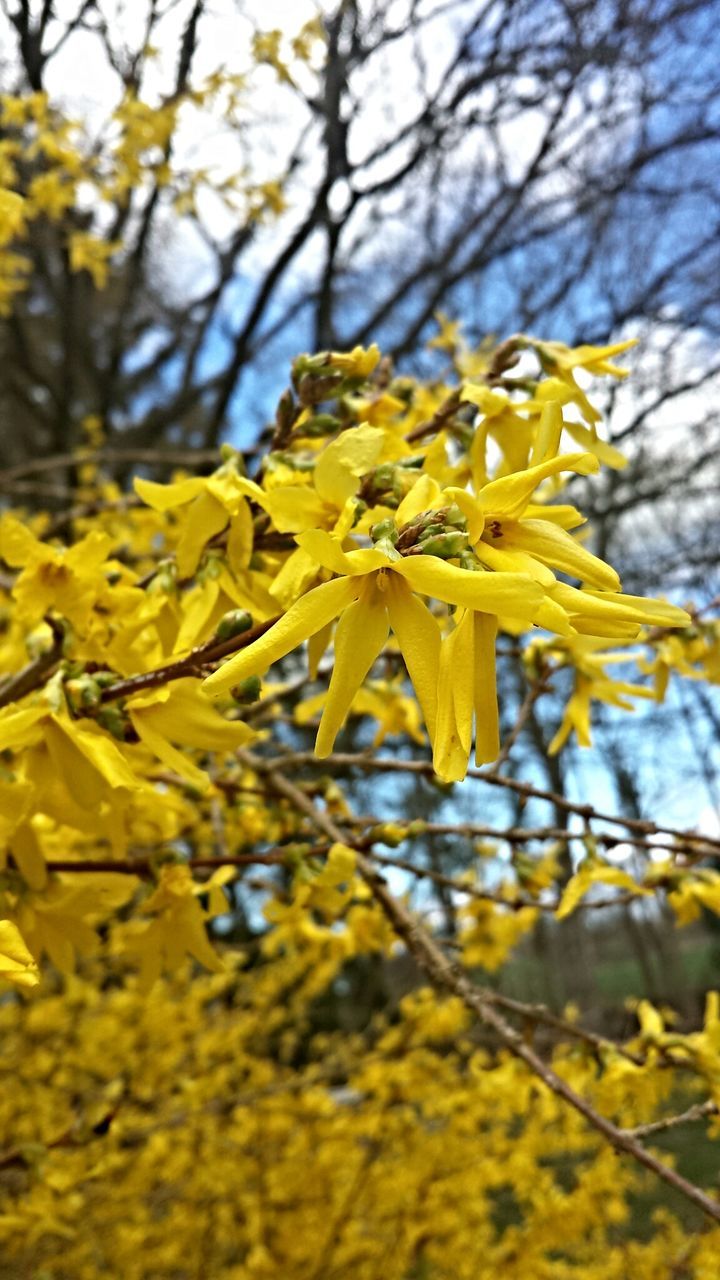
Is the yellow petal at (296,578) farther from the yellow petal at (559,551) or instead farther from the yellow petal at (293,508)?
the yellow petal at (559,551)

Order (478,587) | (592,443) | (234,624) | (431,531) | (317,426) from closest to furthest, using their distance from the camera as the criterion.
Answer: (478,587) < (431,531) < (234,624) < (317,426) < (592,443)

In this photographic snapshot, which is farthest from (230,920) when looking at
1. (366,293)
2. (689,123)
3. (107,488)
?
(689,123)

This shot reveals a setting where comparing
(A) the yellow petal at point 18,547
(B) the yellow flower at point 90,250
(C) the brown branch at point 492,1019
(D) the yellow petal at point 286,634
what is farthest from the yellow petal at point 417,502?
(B) the yellow flower at point 90,250

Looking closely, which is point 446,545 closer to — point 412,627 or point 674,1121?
point 412,627

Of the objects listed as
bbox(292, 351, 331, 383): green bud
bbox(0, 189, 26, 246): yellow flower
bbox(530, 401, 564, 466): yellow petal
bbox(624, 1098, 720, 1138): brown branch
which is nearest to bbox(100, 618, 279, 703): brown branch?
bbox(530, 401, 564, 466): yellow petal

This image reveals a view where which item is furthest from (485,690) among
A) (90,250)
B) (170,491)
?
(90,250)

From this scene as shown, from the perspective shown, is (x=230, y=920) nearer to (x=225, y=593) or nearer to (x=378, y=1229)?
(x=378, y=1229)

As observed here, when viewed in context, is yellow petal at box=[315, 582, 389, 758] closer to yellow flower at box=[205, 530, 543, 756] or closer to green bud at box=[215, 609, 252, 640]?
yellow flower at box=[205, 530, 543, 756]
